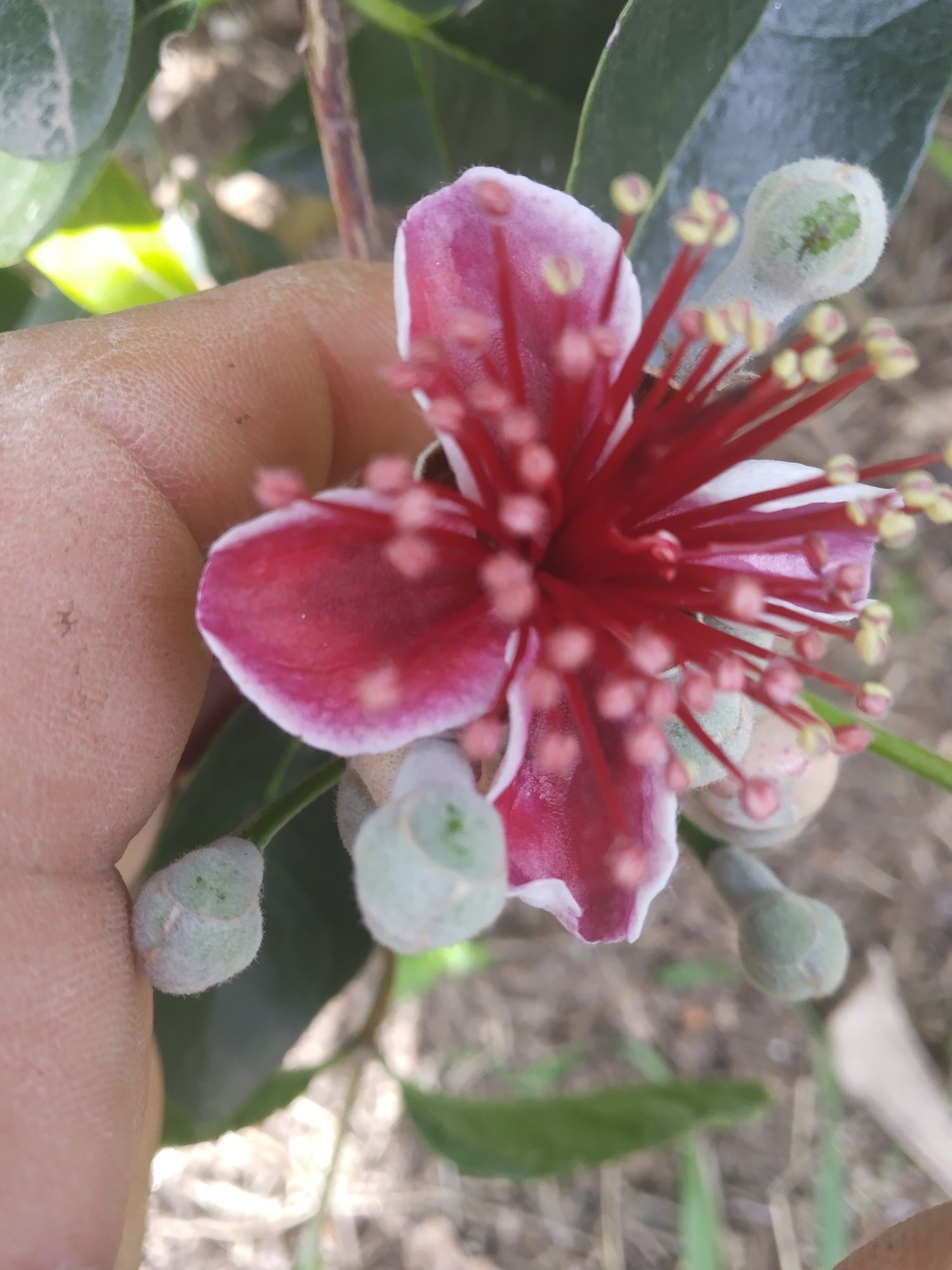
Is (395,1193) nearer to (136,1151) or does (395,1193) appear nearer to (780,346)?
(136,1151)

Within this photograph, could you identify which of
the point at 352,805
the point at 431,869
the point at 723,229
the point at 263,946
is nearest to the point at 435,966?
the point at 263,946

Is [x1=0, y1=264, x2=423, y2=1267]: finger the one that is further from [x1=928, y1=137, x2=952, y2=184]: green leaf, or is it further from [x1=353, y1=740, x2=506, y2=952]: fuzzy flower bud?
[x1=928, y1=137, x2=952, y2=184]: green leaf

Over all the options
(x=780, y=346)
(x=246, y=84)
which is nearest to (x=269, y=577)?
(x=780, y=346)

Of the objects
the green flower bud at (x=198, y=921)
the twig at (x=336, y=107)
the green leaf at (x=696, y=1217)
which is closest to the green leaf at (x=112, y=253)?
the twig at (x=336, y=107)

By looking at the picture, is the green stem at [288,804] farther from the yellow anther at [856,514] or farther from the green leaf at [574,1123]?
the green leaf at [574,1123]

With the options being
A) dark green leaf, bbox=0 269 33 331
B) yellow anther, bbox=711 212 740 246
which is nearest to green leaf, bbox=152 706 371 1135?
dark green leaf, bbox=0 269 33 331

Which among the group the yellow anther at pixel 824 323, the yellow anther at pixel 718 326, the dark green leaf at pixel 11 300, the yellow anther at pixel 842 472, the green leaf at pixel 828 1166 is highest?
the yellow anther at pixel 718 326

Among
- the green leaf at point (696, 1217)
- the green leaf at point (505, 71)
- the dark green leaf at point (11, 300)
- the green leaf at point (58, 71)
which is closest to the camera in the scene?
the green leaf at point (58, 71)
